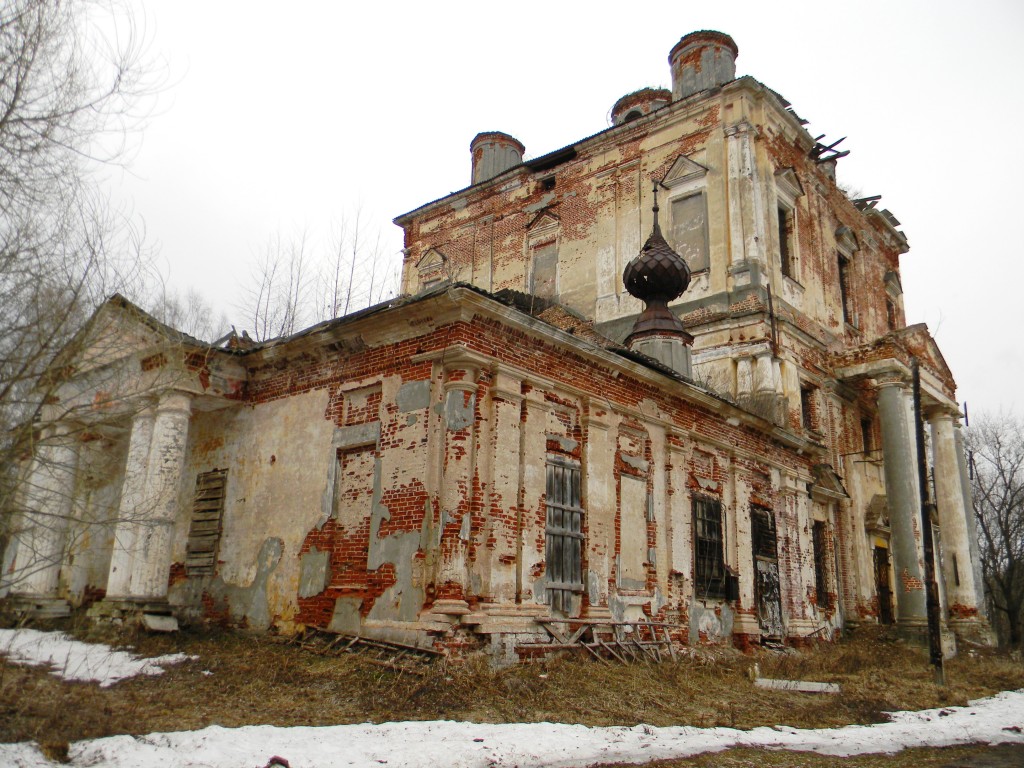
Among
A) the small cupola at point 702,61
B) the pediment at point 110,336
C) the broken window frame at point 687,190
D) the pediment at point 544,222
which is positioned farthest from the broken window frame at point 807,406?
the pediment at point 110,336

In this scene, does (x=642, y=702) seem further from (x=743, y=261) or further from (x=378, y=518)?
(x=743, y=261)

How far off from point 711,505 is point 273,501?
7.34m

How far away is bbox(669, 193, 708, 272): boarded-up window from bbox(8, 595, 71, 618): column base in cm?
1504

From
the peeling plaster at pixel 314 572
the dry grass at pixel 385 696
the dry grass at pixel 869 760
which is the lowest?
the dry grass at pixel 869 760

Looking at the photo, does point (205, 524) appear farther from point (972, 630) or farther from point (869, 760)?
point (972, 630)

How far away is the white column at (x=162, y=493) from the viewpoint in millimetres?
10953

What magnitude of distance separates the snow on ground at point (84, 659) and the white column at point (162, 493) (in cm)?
107

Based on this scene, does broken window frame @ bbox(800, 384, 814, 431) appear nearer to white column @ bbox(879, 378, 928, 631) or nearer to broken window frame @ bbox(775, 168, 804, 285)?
white column @ bbox(879, 378, 928, 631)

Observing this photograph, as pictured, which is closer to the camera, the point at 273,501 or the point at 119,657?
the point at 119,657

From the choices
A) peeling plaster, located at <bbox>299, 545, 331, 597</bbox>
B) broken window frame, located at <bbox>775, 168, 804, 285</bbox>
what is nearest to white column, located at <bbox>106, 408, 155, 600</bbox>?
peeling plaster, located at <bbox>299, 545, 331, 597</bbox>

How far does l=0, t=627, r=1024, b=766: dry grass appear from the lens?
6527mm

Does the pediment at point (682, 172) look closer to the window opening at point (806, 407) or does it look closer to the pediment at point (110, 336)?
the window opening at point (806, 407)

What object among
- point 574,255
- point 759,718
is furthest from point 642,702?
point 574,255

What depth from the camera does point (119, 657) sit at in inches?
370
